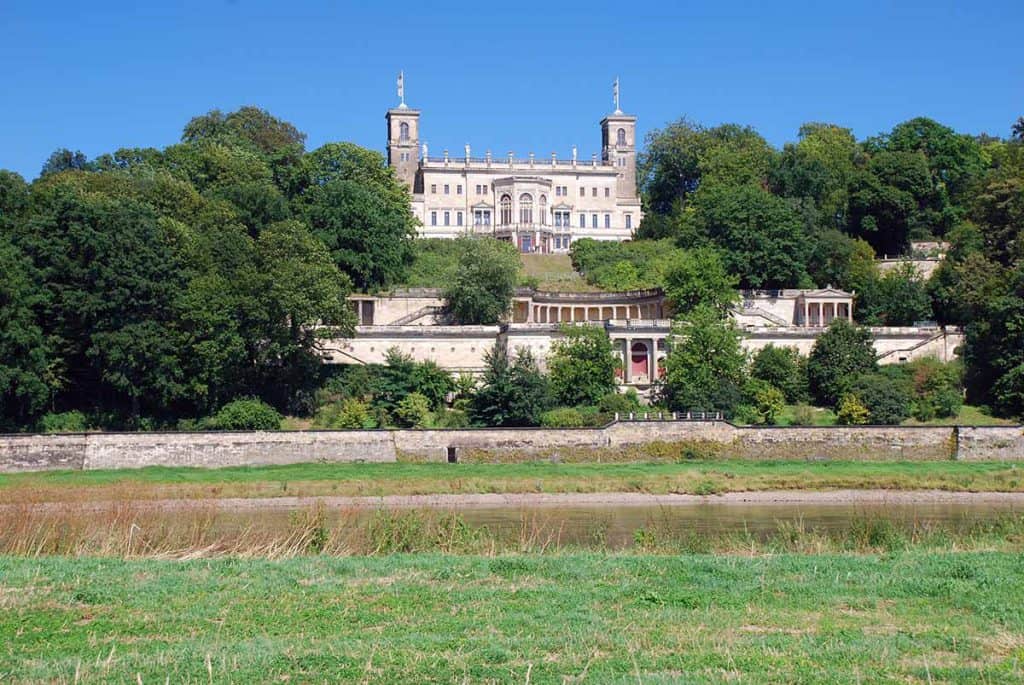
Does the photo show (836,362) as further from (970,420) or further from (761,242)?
(761,242)

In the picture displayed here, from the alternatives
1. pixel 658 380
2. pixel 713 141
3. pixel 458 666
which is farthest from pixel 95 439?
pixel 713 141

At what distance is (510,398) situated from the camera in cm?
4569

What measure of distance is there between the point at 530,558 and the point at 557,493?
17.5 meters

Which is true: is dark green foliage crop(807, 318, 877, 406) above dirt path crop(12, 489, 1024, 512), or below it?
above

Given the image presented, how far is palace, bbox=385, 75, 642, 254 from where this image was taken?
85625mm

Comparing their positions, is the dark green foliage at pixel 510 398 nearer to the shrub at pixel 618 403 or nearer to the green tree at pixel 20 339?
the shrub at pixel 618 403

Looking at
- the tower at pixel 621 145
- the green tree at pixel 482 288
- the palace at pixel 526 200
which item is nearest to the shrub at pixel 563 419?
the green tree at pixel 482 288

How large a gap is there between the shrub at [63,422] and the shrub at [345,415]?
8145 mm

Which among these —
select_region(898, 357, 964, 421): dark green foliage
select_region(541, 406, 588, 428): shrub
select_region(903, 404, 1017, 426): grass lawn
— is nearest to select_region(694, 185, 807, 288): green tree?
select_region(898, 357, 964, 421): dark green foliage

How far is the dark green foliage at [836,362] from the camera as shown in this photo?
168 ft

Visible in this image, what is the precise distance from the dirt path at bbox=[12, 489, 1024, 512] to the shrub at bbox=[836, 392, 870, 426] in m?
10.9

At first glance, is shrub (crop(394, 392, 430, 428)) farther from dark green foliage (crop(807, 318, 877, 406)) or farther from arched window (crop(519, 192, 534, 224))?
arched window (crop(519, 192, 534, 224))

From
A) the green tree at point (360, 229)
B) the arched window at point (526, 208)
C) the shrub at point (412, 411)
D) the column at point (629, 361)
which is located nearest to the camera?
the shrub at point (412, 411)

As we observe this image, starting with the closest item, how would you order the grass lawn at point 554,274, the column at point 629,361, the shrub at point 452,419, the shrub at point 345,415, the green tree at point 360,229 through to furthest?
the shrub at point 345,415 < the shrub at point 452,419 < the column at point 629,361 < the green tree at point 360,229 < the grass lawn at point 554,274
